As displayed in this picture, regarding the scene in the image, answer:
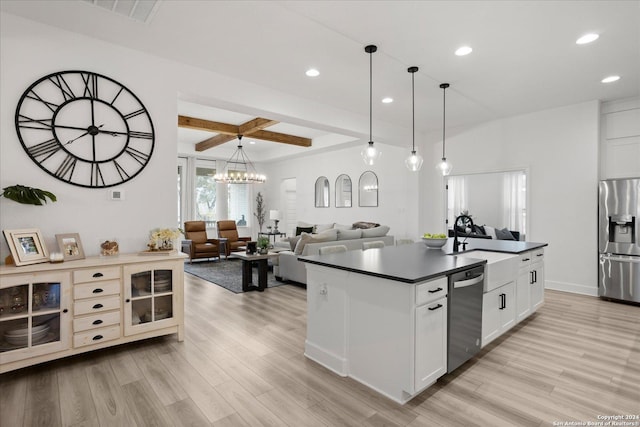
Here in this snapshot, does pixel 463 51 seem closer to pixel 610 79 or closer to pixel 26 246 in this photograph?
pixel 610 79

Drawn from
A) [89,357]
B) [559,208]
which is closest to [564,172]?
[559,208]

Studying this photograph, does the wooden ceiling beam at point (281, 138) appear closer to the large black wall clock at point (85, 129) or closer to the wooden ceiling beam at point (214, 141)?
the wooden ceiling beam at point (214, 141)

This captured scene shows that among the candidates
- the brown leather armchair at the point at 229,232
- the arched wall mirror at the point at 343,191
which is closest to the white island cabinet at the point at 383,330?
the arched wall mirror at the point at 343,191

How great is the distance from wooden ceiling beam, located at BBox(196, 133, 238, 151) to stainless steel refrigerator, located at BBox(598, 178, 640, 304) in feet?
21.7

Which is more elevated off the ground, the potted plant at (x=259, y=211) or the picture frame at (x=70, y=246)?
the potted plant at (x=259, y=211)

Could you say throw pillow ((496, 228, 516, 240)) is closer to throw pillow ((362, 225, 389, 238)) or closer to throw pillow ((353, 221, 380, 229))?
throw pillow ((362, 225, 389, 238))

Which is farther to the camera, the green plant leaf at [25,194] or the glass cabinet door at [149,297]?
the glass cabinet door at [149,297]

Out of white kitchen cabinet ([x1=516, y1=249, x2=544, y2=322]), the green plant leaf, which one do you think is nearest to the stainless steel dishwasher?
white kitchen cabinet ([x1=516, y1=249, x2=544, y2=322])

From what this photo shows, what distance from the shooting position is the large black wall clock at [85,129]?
2748 mm

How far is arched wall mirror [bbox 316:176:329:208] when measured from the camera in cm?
893

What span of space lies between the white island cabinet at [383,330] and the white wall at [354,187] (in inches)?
175

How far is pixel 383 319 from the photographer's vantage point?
7.30 feet

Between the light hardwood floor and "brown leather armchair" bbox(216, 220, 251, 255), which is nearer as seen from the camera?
the light hardwood floor

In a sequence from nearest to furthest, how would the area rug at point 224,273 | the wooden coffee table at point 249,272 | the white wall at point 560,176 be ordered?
the white wall at point 560,176, the wooden coffee table at point 249,272, the area rug at point 224,273
